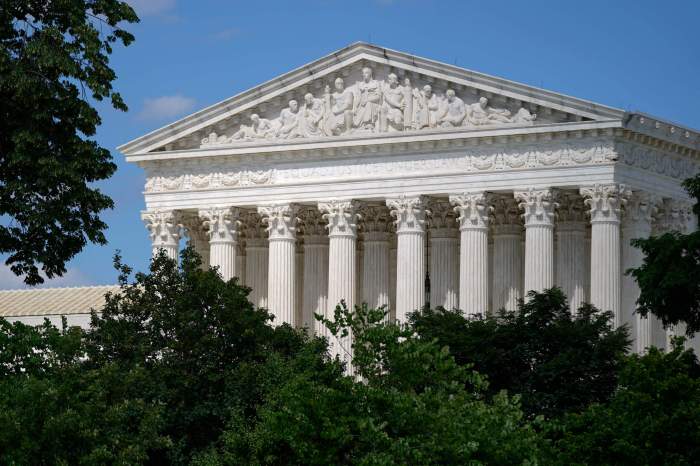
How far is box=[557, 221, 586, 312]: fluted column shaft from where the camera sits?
9169 centimetres

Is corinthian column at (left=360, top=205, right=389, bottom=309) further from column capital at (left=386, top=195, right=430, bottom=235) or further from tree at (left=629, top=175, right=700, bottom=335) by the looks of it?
tree at (left=629, top=175, right=700, bottom=335)

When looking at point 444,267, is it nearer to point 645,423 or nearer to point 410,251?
point 410,251

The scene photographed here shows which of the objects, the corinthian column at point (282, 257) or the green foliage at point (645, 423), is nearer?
the green foliage at point (645, 423)

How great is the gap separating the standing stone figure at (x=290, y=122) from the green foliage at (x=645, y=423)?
141 ft

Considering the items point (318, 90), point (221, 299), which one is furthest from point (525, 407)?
point (318, 90)

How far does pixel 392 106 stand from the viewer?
3590 inches

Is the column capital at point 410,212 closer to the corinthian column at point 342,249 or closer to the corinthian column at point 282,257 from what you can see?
the corinthian column at point 342,249

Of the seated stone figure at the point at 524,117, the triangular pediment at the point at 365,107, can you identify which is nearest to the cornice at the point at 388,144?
the triangular pediment at the point at 365,107

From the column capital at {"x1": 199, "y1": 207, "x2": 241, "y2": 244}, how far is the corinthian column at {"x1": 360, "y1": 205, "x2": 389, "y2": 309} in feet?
24.1

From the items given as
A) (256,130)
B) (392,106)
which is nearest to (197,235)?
(256,130)

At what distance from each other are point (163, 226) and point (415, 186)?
15.6 meters

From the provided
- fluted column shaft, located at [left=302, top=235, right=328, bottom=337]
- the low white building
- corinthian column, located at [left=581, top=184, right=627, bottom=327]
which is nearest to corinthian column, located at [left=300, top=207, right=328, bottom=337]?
fluted column shaft, located at [left=302, top=235, right=328, bottom=337]

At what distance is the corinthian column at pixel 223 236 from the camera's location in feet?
314

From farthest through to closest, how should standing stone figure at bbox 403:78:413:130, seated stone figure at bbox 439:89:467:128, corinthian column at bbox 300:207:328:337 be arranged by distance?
corinthian column at bbox 300:207:328:337
standing stone figure at bbox 403:78:413:130
seated stone figure at bbox 439:89:467:128
